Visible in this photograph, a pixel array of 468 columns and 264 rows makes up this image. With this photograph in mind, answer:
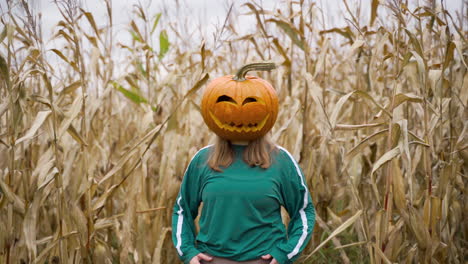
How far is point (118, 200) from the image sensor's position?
3422mm

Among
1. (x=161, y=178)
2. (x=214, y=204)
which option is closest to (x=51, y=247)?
(x=161, y=178)

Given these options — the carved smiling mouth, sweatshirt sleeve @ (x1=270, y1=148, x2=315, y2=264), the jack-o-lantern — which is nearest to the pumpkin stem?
the jack-o-lantern

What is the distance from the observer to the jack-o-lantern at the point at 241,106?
189cm

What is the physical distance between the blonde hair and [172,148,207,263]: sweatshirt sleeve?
0.10m

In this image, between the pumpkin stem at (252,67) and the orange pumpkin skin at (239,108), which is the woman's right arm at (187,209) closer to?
the orange pumpkin skin at (239,108)

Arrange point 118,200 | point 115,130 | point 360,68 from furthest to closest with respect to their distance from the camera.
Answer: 1. point 115,130
2. point 118,200
3. point 360,68

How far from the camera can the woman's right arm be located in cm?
196

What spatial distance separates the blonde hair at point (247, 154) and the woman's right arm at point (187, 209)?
0.37 ft

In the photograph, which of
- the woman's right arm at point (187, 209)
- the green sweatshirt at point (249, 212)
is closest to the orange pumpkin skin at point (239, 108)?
the green sweatshirt at point (249, 212)

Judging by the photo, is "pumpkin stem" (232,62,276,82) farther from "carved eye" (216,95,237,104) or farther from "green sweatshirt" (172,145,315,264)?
"green sweatshirt" (172,145,315,264)

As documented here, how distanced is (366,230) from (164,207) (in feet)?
3.40

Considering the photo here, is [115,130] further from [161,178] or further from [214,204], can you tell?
[214,204]

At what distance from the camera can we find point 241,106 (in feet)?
6.17

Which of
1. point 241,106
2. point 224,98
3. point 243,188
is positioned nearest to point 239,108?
point 241,106
